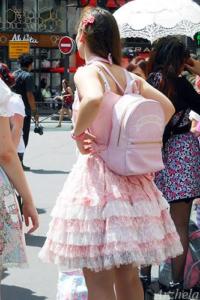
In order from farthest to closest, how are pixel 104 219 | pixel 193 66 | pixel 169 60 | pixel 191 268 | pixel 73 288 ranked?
pixel 191 268, pixel 193 66, pixel 169 60, pixel 73 288, pixel 104 219

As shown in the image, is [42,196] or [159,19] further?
[42,196]

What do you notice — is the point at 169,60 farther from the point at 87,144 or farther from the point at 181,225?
the point at 87,144

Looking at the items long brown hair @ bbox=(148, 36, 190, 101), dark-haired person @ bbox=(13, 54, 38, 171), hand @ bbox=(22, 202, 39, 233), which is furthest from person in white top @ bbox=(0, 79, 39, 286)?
dark-haired person @ bbox=(13, 54, 38, 171)

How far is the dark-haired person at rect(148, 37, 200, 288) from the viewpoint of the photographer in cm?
446

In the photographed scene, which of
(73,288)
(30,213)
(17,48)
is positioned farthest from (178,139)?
(17,48)

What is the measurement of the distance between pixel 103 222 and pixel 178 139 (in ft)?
4.45

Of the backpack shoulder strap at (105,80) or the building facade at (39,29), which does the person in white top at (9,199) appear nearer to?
the backpack shoulder strap at (105,80)

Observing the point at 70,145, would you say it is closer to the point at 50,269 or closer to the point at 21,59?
the point at 21,59

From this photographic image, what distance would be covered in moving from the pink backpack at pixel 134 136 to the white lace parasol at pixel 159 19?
9.67 feet

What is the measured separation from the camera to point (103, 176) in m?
3.45

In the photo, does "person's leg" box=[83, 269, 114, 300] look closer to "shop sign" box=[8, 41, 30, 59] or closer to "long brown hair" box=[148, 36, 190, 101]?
"long brown hair" box=[148, 36, 190, 101]

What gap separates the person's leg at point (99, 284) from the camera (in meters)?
3.45

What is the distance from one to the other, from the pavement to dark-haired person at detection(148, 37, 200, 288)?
0.60 metres

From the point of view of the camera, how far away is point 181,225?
4.64 metres
